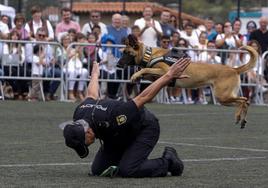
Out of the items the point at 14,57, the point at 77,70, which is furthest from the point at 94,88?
the point at 77,70

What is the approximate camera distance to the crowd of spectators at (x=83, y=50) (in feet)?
62.0

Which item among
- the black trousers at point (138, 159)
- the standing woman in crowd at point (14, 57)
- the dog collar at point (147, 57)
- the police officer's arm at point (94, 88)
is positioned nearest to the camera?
the black trousers at point (138, 159)

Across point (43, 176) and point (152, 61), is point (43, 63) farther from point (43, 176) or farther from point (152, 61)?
point (43, 176)

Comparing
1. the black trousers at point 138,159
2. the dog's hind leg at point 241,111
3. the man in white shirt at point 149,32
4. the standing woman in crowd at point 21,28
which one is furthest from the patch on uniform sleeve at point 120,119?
the man in white shirt at point 149,32

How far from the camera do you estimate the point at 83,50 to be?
63.5ft

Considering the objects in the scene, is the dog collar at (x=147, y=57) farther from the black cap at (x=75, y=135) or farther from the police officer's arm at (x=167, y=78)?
the black cap at (x=75, y=135)

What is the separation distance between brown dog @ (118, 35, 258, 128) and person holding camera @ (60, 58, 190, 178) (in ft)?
18.6

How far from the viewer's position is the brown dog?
14481 mm

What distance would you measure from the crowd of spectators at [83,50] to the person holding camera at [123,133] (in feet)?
33.9

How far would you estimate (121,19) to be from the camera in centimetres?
1995

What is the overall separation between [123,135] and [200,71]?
8482 millimetres

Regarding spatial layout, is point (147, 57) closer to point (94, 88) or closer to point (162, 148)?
Result: point (162, 148)

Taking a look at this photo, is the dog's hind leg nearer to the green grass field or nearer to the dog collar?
the green grass field

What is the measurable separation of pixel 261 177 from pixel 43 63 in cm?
1158
